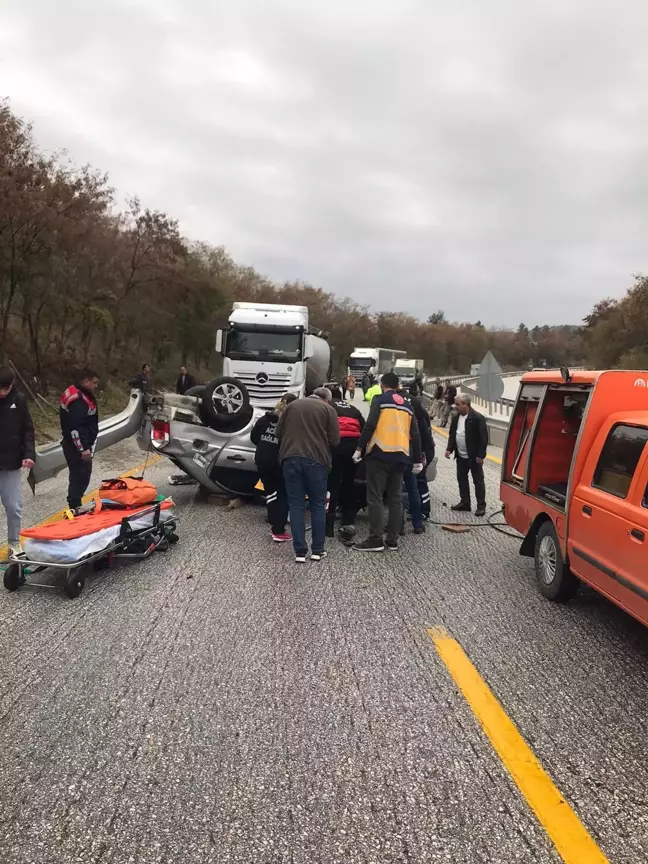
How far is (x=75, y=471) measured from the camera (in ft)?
24.1

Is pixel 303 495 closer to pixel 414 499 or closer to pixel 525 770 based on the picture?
pixel 414 499

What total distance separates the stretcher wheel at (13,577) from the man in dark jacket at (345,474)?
136 inches

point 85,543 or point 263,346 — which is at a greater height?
point 263,346

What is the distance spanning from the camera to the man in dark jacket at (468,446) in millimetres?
9070

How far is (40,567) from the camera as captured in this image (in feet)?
18.2

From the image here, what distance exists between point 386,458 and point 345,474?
3.99ft

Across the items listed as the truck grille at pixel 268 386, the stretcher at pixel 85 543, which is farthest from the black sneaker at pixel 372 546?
the truck grille at pixel 268 386

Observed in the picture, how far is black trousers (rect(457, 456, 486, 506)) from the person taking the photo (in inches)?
360

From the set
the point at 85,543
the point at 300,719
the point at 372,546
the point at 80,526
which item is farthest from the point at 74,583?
the point at 372,546

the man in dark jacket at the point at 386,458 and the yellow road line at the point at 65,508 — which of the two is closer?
the yellow road line at the point at 65,508

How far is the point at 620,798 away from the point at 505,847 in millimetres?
702

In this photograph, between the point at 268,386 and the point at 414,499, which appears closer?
the point at 414,499

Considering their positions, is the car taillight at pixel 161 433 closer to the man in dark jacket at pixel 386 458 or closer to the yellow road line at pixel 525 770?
the man in dark jacket at pixel 386 458

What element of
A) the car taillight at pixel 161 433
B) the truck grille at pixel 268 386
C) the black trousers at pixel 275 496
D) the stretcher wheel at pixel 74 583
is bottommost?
the stretcher wheel at pixel 74 583
